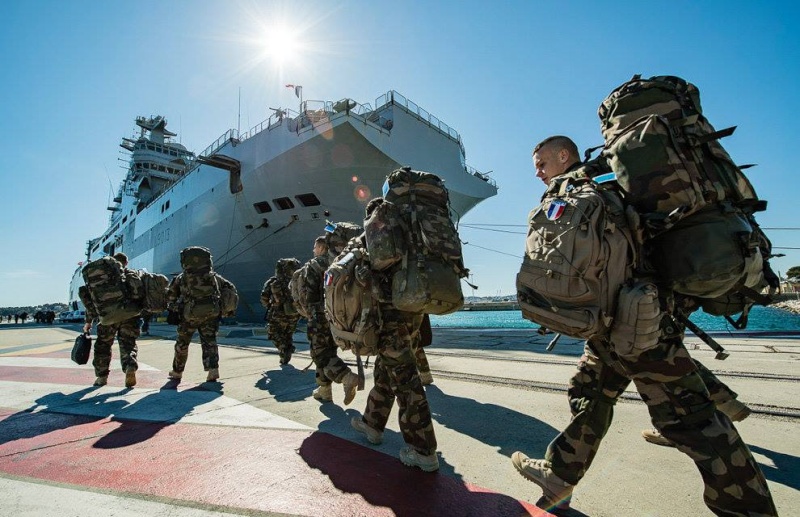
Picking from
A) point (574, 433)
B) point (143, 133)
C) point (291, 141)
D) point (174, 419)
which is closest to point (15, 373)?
point (174, 419)

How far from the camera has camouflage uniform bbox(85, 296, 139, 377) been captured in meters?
4.80

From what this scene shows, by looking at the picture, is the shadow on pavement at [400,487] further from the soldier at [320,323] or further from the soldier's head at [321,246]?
the soldier's head at [321,246]

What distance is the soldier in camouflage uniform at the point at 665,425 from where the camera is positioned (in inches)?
50.6

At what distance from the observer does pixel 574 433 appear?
1672 millimetres

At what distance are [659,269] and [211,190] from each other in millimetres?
22374

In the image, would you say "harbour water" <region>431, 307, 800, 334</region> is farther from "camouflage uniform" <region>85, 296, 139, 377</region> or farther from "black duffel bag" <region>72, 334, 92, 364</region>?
"black duffel bag" <region>72, 334, 92, 364</region>

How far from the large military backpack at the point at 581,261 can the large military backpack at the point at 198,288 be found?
481 centimetres

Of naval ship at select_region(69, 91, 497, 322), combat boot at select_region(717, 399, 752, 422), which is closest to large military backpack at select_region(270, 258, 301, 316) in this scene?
combat boot at select_region(717, 399, 752, 422)

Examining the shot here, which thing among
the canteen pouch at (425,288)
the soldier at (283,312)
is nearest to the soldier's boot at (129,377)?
the soldier at (283,312)

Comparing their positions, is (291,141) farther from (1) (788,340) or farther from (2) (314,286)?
(1) (788,340)

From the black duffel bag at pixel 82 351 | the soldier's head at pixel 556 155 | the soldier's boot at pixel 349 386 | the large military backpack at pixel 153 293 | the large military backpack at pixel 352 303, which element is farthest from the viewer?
the large military backpack at pixel 153 293

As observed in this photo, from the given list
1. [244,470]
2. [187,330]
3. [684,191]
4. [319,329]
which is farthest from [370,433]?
[187,330]

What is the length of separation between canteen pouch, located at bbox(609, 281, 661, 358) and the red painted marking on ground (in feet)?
2.81

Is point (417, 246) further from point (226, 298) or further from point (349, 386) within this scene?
point (226, 298)
